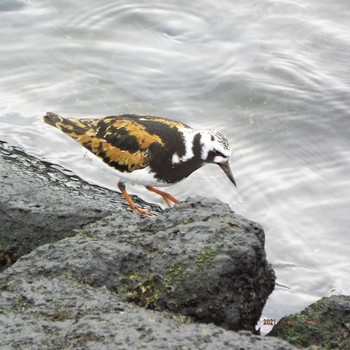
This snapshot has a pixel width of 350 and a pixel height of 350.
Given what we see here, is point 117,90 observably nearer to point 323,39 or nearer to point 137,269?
point 323,39

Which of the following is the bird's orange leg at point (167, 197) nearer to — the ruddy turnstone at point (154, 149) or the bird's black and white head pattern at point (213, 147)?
the ruddy turnstone at point (154, 149)

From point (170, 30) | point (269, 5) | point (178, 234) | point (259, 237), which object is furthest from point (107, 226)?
point (269, 5)

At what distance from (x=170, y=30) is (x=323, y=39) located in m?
1.68

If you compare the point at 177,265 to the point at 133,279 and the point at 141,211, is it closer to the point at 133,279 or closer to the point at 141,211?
the point at 133,279

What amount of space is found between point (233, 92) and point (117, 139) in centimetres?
247

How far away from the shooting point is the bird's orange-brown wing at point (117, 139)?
5949 mm

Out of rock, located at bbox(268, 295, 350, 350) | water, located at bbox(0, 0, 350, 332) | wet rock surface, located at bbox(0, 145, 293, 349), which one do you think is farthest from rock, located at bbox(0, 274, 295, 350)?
water, located at bbox(0, 0, 350, 332)

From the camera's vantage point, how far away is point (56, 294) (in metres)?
3.43

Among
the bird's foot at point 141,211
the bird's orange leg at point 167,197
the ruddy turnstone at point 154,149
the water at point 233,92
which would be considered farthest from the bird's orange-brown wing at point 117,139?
the bird's orange leg at point 167,197

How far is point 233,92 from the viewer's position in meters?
8.23

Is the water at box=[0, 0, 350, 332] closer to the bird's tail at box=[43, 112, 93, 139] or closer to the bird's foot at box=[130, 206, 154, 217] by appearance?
the bird's tail at box=[43, 112, 93, 139]

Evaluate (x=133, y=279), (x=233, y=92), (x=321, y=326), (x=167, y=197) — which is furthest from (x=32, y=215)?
(x=233, y=92)

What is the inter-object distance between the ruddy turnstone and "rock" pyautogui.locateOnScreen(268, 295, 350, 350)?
209 cm

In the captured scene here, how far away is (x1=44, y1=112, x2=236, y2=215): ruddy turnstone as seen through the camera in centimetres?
594
